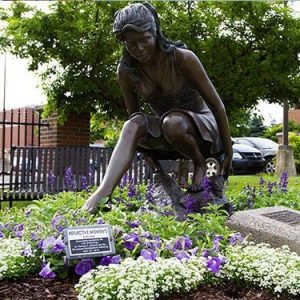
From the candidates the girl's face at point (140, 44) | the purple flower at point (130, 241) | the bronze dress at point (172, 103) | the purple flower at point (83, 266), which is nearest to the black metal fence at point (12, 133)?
the bronze dress at point (172, 103)

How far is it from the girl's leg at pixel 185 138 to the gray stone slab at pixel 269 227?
0.70 metres

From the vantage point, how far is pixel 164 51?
167 inches

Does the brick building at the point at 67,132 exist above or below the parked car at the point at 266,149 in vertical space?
above

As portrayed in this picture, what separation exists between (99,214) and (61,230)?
1.91 ft

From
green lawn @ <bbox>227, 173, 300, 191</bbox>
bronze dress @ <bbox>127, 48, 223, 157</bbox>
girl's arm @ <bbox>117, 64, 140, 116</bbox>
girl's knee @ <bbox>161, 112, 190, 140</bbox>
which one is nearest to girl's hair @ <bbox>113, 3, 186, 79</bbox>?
bronze dress @ <bbox>127, 48, 223, 157</bbox>

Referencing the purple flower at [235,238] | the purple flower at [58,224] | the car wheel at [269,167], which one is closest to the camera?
the purple flower at [58,224]

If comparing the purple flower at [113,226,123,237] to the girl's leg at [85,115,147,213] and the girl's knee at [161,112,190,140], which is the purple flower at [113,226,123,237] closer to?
the girl's leg at [85,115,147,213]

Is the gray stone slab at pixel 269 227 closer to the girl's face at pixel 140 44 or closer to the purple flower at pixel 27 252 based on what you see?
the girl's face at pixel 140 44

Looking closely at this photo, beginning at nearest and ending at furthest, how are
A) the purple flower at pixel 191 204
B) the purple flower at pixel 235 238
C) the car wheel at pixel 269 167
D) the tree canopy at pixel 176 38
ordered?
the purple flower at pixel 235 238, the purple flower at pixel 191 204, the tree canopy at pixel 176 38, the car wheel at pixel 269 167

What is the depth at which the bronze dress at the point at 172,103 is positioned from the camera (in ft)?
14.3

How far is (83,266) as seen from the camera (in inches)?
115

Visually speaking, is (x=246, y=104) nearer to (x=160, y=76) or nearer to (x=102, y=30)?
(x=102, y=30)

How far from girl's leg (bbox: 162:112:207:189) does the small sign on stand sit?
1.32 meters

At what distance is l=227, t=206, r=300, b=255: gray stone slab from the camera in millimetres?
3578
